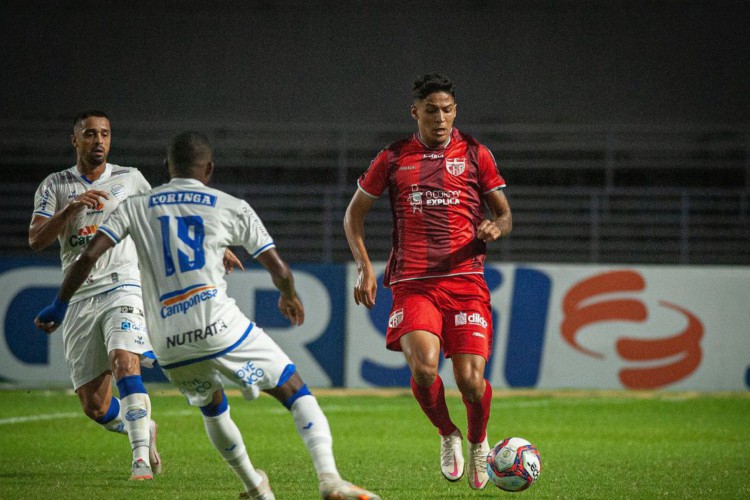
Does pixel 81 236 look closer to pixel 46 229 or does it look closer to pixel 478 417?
pixel 46 229

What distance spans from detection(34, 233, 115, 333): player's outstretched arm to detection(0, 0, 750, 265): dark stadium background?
1268 cm

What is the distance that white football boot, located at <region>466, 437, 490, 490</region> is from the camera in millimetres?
6508

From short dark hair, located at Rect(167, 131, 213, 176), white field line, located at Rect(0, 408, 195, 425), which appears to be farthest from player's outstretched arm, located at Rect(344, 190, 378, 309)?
white field line, located at Rect(0, 408, 195, 425)

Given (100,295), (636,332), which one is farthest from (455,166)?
(636,332)

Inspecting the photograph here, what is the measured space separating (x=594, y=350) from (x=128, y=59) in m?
10.7

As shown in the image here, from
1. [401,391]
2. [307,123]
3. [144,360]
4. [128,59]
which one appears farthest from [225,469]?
[128,59]

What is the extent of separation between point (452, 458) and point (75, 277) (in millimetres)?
2673

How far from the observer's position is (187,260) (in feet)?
16.4

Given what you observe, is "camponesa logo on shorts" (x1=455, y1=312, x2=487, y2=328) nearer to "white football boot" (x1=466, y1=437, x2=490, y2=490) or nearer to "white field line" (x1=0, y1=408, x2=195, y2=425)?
"white football boot" (x1=466, y1=437, x2=490, y2=490)

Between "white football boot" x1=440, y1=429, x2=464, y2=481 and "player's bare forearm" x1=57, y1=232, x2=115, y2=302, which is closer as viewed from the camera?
"player's bare forearm" x1=57, y1=232, x2=115, y2=302

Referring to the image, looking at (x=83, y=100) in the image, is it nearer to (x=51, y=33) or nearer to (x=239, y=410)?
(x=51, y=33)

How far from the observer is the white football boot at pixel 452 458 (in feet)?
21.6

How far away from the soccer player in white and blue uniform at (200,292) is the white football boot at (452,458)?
1.73m

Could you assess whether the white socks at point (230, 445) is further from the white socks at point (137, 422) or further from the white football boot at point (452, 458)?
the white football boot at point (452, 458)
